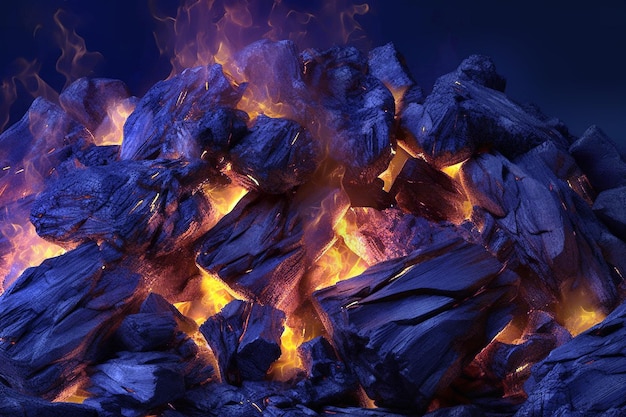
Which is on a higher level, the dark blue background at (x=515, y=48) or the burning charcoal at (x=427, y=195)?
the dark blue background at (x=515, y=48)

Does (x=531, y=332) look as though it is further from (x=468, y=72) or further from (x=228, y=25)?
(x=228, y=25)

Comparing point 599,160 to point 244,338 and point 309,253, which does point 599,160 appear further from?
point 244,338

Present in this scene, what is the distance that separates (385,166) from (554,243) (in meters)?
1.84

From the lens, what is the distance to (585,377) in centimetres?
372

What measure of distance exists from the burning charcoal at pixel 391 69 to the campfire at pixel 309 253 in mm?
64

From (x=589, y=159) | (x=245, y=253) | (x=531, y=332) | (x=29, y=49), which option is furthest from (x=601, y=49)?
(x=29, y=49)

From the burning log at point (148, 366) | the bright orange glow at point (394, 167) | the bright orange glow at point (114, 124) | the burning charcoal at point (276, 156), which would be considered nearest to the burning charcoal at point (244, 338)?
the burning log at point (148, 366)

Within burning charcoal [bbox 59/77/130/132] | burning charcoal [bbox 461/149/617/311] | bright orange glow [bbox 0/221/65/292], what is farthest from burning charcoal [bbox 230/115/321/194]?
burning charcoal [bbox 59/77/130/132]

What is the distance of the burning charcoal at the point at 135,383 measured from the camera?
13.6 ft

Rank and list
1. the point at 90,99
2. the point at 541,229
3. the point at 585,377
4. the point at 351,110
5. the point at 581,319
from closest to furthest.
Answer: the point at 585,377, the point at 581,319, the point at 541,229, the point at 351,110, the point at 90,99

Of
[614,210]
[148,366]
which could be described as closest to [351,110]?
[614,210]

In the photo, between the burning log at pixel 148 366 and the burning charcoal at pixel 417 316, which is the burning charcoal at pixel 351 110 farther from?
the burning log at pixel 148 366

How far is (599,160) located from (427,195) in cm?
270

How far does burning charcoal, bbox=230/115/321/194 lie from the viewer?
5.43 meters
